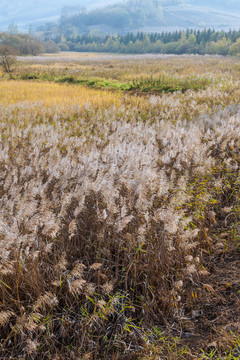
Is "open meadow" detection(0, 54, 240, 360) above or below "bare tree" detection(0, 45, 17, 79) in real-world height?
above

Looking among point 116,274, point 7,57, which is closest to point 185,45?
point 7,57

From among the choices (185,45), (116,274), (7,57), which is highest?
(116,274)

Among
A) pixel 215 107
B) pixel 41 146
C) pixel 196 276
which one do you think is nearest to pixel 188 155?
pixel 196 276

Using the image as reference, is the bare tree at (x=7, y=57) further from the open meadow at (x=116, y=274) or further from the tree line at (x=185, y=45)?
the tree line at (x=185, y=45)

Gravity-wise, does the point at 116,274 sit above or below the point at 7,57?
above

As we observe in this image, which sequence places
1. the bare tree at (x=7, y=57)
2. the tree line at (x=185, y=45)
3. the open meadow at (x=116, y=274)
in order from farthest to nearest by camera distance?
1. the tree line at (x=185, y=45)
2. the bare tree at (x=7, y=57)
3. the open meadow at (x=116, y=274)

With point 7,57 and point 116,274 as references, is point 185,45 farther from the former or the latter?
point 116,274

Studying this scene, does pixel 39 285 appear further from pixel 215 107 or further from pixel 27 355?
pixel 215 107

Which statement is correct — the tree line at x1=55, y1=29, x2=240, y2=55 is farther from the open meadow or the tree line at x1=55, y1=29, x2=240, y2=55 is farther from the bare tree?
the open meadow

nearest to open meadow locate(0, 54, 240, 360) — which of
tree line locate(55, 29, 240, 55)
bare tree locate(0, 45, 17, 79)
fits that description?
bare tree locate(0, 45, 17, 79)

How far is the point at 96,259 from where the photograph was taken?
2.70 meters

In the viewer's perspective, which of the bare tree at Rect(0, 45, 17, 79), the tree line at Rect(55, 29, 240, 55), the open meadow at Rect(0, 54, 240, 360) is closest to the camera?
the open meadow at Rect(0, 54, 240, 360)

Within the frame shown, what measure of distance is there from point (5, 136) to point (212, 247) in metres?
4.19

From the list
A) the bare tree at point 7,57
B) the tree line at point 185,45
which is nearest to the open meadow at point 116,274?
the bare tree at point 7,57
